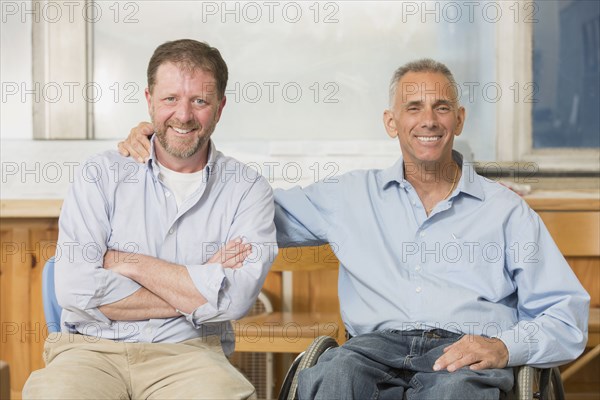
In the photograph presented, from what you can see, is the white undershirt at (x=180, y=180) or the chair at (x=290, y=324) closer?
the white undershirt at (x=180, y=180)

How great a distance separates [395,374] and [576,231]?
156 cm

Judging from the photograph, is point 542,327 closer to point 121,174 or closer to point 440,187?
point 440,187

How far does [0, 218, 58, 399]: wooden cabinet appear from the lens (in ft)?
12.8

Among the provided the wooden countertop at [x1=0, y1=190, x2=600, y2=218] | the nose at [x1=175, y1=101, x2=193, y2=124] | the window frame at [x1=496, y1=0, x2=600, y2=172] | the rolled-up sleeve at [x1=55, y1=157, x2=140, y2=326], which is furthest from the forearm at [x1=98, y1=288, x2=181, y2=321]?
the window frame at [x1=496, y1=0, x2=600, y2=172]

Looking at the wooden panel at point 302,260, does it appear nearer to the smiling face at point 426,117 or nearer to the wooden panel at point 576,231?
the smiling face at point 426,117

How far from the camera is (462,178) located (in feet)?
8.27

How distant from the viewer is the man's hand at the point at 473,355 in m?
2.25

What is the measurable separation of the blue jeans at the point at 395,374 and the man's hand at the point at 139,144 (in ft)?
2.45

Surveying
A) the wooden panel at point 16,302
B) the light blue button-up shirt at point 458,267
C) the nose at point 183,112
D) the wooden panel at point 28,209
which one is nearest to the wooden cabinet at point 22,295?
the wooden panel at point 16,302

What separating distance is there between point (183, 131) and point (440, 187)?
742 mm

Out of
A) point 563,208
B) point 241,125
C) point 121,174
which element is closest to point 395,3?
point 241,125

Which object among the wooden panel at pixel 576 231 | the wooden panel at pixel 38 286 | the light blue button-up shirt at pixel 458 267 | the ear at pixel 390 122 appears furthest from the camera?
the wooden panel at pixel 38 286

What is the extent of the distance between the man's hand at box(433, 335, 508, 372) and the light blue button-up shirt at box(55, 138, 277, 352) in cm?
52

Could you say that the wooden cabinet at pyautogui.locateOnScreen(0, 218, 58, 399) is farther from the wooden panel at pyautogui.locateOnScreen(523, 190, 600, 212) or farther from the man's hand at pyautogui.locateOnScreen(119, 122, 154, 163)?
the wooden panel at pyautogui.locateOnScreen(523, 190, 600, 212)
